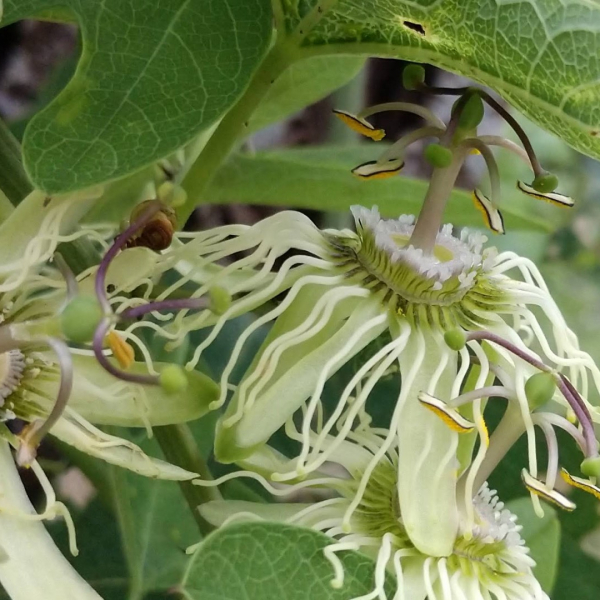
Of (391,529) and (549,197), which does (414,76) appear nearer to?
(549,197)

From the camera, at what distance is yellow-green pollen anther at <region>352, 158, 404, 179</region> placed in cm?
61

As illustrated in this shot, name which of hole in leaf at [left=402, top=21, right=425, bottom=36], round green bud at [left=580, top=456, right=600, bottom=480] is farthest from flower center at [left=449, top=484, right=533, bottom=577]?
hole in leaf at [left=402, top=21, right=425, bottom=36]

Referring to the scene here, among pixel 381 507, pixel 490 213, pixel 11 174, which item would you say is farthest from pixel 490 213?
pixel 11 174

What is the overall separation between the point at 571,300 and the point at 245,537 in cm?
126

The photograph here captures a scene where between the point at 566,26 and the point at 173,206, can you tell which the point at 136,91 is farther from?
the point at 566,26

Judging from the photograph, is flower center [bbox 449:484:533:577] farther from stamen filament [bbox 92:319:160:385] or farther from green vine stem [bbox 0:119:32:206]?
green vine stem [bbox 0:119:32:206]

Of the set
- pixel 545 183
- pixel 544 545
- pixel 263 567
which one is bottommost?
pixel 544 545

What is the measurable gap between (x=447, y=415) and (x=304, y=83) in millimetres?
442

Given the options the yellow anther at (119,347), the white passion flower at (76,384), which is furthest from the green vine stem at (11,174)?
the yellow anther at (119,347)

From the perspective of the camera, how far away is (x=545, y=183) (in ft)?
1.84

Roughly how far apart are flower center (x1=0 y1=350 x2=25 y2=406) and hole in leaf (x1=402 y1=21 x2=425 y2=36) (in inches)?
13.2

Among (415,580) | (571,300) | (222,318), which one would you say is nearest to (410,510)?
(415,580)

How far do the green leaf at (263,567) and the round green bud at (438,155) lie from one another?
0.87 ft

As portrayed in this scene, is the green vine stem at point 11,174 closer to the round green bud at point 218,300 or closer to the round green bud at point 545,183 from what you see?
the round green bud at point 218,300
